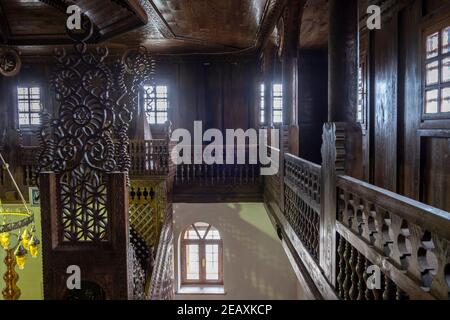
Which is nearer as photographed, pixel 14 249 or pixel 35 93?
pixel 14 249

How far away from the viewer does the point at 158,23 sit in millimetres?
9461

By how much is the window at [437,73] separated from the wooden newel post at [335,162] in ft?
6.86

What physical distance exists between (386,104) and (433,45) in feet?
5.28

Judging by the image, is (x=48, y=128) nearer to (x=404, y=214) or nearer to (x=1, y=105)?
(x=404, y=214)

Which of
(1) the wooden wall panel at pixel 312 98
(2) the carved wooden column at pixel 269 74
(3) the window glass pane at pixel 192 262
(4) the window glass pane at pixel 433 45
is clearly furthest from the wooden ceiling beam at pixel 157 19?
(3) the window glass pane at pixel 192 262

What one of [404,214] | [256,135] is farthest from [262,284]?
[404,214]

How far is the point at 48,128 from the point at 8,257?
2.72 meters

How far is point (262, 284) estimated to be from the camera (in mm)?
13172

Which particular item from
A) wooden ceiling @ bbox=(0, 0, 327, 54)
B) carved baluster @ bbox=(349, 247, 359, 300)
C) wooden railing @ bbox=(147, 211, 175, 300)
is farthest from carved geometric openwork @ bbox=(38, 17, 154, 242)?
wooden ceiling @ bbox=(0, 0, 327, 54)

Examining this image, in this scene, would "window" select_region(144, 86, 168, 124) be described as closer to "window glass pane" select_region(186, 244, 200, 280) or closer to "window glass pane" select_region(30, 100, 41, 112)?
"window glass pane" select_region(30, 100, 41, 112)

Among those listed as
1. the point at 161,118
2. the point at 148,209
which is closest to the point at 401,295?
the point at 148,209

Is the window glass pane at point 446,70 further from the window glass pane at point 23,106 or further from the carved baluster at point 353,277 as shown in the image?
the window glass pane at point 23,106

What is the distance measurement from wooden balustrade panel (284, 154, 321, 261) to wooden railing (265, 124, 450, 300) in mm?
13

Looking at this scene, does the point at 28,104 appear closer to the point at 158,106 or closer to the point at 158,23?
the point at 158,106
